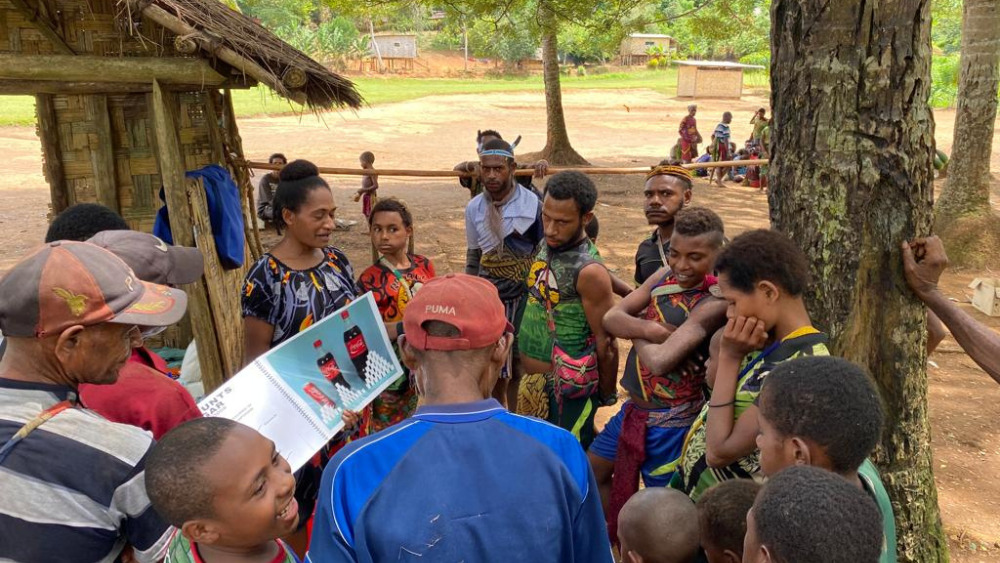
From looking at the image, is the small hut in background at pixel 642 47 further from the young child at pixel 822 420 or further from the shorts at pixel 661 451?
the young child at pixel 822 420

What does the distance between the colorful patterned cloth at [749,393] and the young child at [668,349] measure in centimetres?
36

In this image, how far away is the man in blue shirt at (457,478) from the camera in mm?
1574

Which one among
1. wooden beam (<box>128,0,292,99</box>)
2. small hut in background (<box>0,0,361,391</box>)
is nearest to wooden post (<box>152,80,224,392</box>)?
small hut in background (<box>0,0,361,391</box>)

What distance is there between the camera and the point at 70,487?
5.66ft

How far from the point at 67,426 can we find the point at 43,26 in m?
4.10

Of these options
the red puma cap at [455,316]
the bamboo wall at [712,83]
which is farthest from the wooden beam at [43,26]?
the bamboo wall at [712,83]

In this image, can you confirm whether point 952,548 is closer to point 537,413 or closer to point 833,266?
point 833,266

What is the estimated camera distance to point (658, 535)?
226cm

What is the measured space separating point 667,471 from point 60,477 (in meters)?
2.31

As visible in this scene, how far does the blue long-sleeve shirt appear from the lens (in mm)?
1570

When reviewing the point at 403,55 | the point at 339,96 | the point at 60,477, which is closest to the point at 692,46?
the point at 403,55

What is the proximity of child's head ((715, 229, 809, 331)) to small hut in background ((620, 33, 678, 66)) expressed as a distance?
183ft

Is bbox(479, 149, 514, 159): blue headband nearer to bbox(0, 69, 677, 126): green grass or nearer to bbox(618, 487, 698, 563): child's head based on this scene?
bbox(618, 487, 698, 563): child's head

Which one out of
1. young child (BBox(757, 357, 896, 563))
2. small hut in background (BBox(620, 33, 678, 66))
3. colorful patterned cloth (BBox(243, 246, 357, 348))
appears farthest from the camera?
small hut in background (BBox(620, 33, 678, 66))
